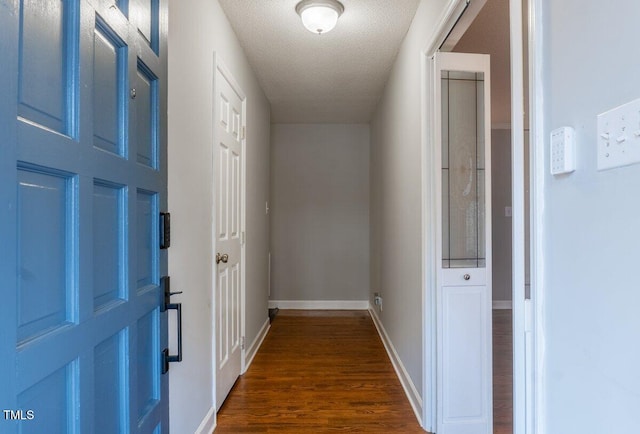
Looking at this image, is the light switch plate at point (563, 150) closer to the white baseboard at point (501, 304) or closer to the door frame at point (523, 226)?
the door frame at point (523, 226)

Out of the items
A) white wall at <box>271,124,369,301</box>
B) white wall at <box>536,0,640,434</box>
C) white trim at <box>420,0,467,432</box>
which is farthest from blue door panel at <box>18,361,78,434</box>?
white wall at <box>271,124,369,301</box>

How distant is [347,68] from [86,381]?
295 cm

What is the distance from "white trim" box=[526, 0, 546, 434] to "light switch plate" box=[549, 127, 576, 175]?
64mm

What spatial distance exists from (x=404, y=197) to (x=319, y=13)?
4.30 ft

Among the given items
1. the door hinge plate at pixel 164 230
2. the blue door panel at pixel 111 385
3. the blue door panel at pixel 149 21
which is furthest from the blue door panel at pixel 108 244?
the blue door panel at pixel 149 21

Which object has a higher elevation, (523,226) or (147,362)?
(523,226)

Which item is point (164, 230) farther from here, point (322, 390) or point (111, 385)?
point (322, 390)

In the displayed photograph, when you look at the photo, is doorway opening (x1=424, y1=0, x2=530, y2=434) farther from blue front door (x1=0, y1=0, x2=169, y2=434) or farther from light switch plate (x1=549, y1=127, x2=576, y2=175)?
blue front door (x1=0, y1=0, x2=169, y2=434)

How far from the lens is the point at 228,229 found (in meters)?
2.47

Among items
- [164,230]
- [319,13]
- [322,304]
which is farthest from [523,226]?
[322,304]

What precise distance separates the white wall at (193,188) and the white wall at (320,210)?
96.6 inches

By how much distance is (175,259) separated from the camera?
1.58 meters

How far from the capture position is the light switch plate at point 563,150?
2.79 feet

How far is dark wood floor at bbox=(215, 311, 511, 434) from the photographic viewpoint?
2.09 m
